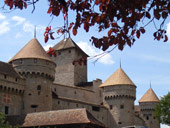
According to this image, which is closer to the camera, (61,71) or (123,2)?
(123,2)

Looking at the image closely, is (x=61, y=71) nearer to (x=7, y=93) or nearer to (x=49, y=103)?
(x=49, y=103)

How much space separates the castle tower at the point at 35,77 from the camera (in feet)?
123

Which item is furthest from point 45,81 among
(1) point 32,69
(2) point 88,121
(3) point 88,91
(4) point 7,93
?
(3) point 88,91

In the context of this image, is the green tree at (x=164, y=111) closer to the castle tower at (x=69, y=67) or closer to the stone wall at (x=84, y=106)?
the stone wall at (x=84, y=106)

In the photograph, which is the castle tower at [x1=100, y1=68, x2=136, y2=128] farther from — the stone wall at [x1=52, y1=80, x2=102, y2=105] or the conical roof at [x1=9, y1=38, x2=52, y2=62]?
the conical roof at [x1=9, y1=38, x2=52, y2=62]

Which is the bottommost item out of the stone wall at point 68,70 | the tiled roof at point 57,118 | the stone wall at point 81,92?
the tiled roof at point 57,118

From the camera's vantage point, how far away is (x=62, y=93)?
157 feet

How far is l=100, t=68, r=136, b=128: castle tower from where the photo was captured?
49.1 meters

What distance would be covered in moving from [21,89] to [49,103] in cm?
373

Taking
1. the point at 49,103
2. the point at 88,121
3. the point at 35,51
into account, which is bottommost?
the point at 88,121

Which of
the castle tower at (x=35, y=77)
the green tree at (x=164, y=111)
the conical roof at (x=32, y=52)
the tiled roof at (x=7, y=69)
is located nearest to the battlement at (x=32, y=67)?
the castle tower at (x=35, y=77)

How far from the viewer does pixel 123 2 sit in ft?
19.4

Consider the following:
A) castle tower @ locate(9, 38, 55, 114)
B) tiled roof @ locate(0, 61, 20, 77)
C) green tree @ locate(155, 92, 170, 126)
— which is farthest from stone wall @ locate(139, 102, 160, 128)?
tiled roof @ locate(0, 61, 20, 77)

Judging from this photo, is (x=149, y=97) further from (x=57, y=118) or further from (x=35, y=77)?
(x=57, y=118)
